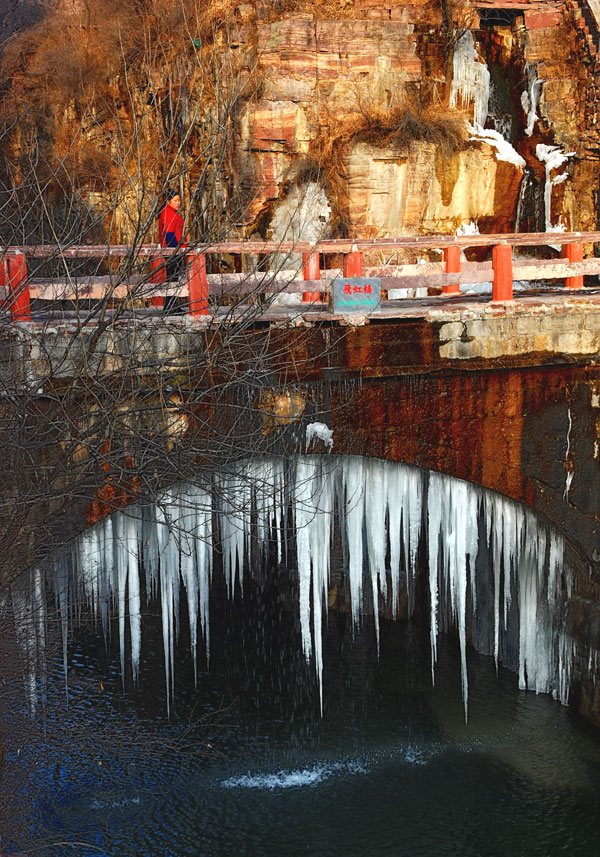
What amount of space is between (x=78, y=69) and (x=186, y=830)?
14.4 meters

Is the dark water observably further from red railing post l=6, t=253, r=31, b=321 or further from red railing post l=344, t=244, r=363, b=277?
red railing post l=344, t=244, r=363, b=277

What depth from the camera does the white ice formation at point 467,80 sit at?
17.1 meters

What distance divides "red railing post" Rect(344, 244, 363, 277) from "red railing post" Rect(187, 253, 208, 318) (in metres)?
1.35

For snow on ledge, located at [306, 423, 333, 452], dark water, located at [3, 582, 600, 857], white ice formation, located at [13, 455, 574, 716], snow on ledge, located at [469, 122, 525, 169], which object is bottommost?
dark water, located at [3, 582, 600, 857]

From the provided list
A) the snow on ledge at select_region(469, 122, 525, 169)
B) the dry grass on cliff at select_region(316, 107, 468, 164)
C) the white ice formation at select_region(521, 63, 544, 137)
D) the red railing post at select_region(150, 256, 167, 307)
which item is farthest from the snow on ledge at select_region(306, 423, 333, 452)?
the white ice formation at select_region(521, 63, 544, 137)

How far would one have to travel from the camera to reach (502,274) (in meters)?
8.47

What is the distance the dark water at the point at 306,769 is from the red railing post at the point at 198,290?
142 inches

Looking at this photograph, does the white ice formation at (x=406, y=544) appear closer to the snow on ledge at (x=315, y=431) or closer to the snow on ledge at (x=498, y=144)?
the snow on ledge at (x=315, y=431)

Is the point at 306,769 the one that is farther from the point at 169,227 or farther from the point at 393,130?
the point at 393,130

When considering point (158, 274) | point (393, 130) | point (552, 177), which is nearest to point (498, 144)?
point (552, 177)

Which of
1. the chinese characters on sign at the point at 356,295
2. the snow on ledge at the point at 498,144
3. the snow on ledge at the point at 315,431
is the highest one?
the snow on ledge at the point at 498,144

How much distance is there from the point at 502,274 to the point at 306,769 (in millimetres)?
5701

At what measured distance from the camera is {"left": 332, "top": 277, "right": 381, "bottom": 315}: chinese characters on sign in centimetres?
790

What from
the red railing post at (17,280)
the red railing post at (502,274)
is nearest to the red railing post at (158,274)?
the red railing post at (17,280)
